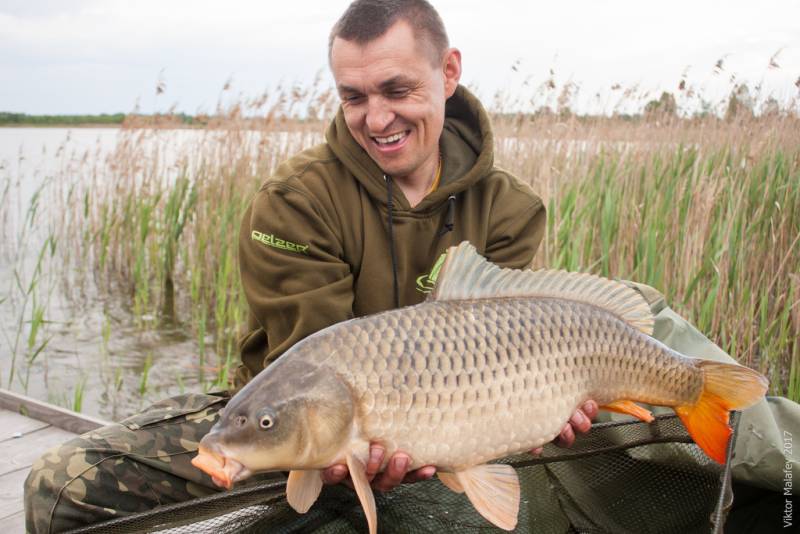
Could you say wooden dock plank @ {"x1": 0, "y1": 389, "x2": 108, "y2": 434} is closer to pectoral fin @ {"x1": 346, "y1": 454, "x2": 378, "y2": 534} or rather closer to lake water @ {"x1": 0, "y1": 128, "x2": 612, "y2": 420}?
lake water @ {"x1": 0, "y1": 128, "x2": 612, "y2": 420}

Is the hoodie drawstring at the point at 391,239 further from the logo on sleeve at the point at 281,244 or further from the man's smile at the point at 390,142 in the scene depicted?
the logo on sleeve at the point at 281,244

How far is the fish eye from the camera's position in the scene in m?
1.17

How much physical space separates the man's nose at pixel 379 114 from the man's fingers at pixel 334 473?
82cm

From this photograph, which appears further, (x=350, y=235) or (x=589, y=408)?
(x=350, y=235)

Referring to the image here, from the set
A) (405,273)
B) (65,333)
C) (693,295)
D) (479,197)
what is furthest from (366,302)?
(65,333)

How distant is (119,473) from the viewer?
166 cm

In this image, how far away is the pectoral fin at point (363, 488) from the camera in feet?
3.81

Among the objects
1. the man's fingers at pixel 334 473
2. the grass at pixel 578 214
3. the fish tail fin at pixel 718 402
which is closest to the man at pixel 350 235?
the fish tail fin at pixel 718 402

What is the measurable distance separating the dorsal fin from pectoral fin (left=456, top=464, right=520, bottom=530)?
303mm

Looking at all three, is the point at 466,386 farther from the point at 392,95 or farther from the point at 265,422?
Answer: the point at 392,95

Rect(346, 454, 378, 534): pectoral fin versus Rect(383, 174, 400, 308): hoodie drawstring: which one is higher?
Rect(383, 174, 400, 308): hoodie drawstring

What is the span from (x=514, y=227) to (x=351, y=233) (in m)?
0.44

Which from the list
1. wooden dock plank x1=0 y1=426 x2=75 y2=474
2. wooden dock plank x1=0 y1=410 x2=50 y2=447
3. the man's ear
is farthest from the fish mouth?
wooden dock plank x1=0 y1=410 x2=50 y2=447

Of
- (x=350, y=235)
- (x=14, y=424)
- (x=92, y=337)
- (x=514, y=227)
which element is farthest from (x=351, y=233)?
(x=92, y=337)
